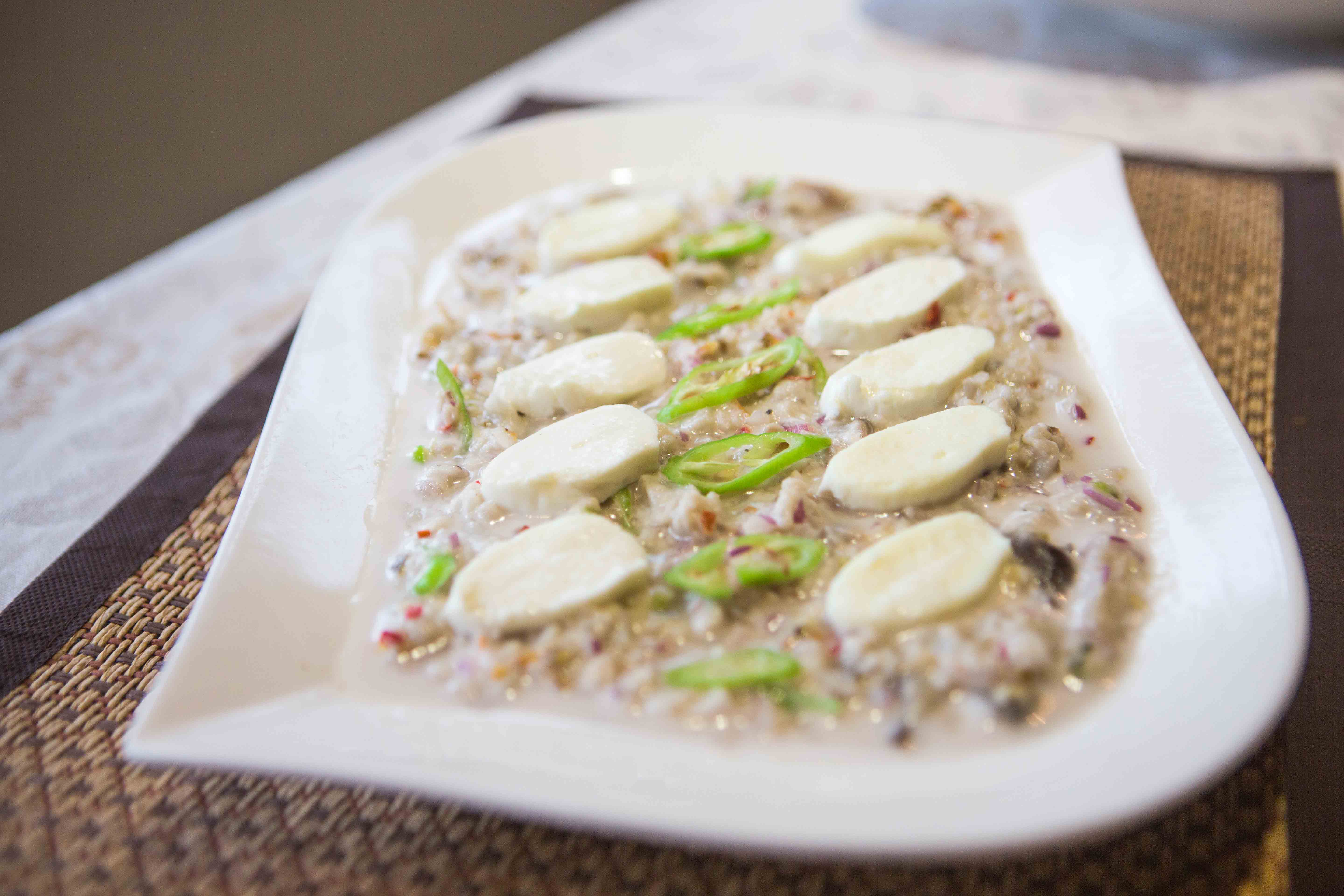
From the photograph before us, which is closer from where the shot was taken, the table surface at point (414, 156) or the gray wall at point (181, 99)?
the table surface at point (414, 156)

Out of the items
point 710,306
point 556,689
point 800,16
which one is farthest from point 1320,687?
point 800,16

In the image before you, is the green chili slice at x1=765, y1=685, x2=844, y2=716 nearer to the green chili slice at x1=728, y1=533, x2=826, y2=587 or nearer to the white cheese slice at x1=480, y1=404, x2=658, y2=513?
the green chili slice at x1=728, y1=533, x2=826, y2=587

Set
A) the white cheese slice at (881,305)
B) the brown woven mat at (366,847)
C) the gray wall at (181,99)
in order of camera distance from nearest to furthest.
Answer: the brown woven mat at (366,847) < the white cheese slice at (881,305) < the gray wall at (181,99)

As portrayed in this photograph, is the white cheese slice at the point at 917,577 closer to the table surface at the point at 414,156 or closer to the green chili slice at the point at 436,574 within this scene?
the green chili slice at the point at 436,574

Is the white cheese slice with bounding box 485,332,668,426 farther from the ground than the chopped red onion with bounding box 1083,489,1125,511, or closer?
farther from the ground

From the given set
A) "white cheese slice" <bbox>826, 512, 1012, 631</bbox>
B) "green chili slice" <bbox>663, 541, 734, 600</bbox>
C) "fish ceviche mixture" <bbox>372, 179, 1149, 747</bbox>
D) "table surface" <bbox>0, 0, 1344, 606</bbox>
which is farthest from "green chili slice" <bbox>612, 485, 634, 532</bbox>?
"table surface" <bbox>0, 0, 1344, 606</bbox>

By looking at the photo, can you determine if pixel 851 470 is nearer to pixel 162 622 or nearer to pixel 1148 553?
pixel 1148 553

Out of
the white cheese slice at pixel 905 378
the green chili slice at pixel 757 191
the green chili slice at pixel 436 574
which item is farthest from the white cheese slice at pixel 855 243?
the green chili slice at pixel 436 574
